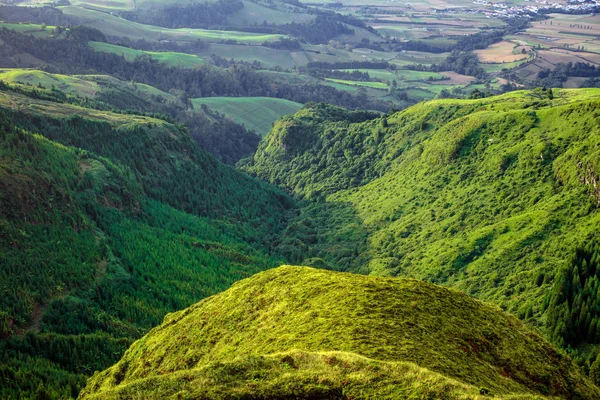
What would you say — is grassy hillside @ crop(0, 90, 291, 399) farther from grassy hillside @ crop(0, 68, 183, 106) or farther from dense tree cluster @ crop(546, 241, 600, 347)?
grassy hillside @ crop(0, 68, 183, 106)

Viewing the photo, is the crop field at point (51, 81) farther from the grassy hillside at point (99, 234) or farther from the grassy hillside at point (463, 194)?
the grassy hillside at point (463, 194)

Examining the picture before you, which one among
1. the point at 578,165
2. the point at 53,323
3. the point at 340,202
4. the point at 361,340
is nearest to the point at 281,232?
the point at 340,202

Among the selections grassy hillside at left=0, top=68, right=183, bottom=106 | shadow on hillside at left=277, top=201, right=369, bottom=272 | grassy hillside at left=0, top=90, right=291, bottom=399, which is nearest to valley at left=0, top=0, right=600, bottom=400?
grassy hillside at left=0, top=90, right=291, bottom=399

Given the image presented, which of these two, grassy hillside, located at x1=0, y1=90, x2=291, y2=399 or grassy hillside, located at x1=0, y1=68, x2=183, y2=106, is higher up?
grassy hillside, located at x1=0, y1=68, x2=183, y2=106

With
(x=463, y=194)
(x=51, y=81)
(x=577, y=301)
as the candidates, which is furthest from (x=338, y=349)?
(x=51, y=81)

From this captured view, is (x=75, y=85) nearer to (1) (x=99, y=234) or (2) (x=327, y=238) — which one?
(2) (x=327, y=238)

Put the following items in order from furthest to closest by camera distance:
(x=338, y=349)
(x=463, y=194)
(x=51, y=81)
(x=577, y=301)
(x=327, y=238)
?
(x=51, y=81)
(x=327, y=238)
(x=463, y=194)
(x=577, y=301)
(x=338, y=349)

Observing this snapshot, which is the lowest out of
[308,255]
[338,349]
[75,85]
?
[308,255]
